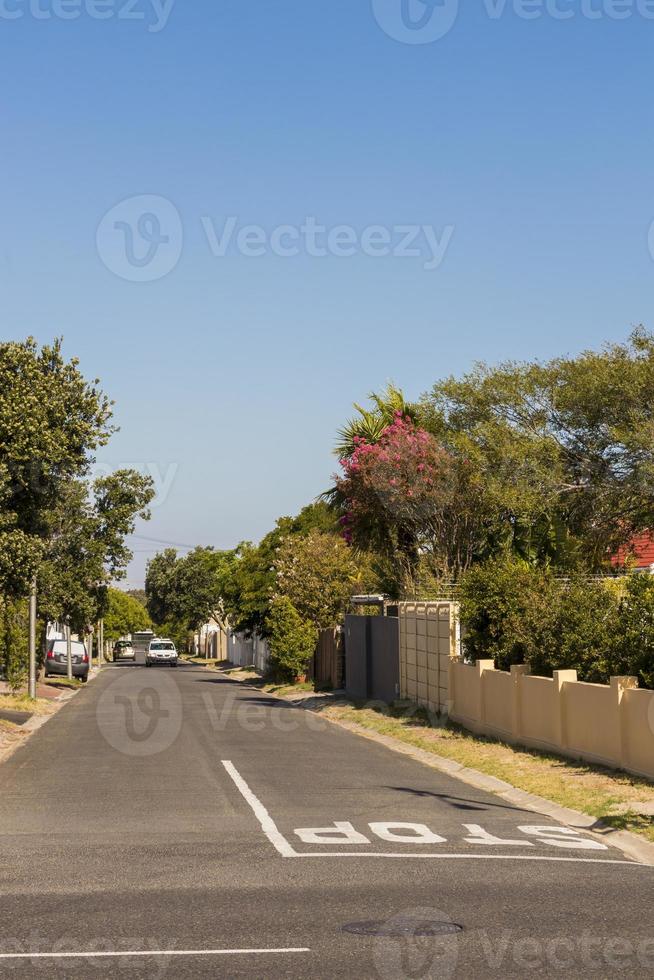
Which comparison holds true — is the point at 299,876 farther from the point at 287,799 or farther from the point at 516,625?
the point at 516,625

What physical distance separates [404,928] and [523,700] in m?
13.2

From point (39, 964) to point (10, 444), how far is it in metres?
16.0

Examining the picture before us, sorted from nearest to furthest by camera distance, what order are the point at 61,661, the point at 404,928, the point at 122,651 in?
the point at 404,928, the point at 61,661, the point at 122,651

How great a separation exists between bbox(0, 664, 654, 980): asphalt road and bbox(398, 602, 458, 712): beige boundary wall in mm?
6552

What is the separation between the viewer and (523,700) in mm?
21031

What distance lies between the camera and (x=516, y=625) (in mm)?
23109

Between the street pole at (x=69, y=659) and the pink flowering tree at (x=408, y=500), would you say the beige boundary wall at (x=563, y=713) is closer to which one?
the pink flowering tree at (x=408, y=500)

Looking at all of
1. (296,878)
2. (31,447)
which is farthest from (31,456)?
(296,878)

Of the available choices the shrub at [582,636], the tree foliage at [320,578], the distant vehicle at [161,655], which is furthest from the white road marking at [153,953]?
the distant vehicle at [161,655]

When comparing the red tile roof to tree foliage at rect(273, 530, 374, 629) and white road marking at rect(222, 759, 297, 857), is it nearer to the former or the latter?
tree foliage at rect(273, 530, 374, 629)

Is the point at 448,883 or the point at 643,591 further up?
the point at 643,591

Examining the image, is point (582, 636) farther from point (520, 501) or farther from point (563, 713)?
point (520, 501)

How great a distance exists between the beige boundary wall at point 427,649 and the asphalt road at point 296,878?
21.5 feet

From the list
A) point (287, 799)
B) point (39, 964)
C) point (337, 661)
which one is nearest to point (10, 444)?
point (287, 799)
